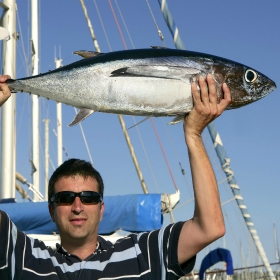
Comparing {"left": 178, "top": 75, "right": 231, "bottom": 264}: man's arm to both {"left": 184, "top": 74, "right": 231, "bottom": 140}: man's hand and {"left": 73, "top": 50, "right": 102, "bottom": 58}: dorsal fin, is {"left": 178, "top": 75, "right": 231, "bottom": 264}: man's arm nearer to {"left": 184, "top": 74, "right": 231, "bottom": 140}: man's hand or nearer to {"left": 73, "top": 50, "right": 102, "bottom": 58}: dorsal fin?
{"left": 184, "top": 74, "right": 231, "bottom": 140}: man's hand

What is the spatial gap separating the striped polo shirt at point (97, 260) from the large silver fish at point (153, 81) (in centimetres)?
92

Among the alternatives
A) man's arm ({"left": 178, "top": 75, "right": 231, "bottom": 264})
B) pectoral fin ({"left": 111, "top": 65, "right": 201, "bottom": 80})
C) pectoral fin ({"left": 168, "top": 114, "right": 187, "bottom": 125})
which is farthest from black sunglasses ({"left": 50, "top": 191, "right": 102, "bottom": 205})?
pectoral fin ({"left": 111, "top": 65, "right": 201, "bottom": 80})

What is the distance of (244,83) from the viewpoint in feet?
10.1

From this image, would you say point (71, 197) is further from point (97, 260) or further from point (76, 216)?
Answer: point (97, 260)

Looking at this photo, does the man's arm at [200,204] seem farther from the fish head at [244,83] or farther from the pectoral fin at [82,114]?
the pectoral fin at [82,114]

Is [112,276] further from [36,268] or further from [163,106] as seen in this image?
[163,106]

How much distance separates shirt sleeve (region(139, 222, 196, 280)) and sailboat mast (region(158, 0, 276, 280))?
148 inches

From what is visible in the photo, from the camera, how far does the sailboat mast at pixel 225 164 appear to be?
26.8ft

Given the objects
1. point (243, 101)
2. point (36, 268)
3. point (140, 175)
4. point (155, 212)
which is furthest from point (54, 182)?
point (140, 175)

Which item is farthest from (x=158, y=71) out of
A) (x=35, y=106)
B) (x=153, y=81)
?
(x=35, y=106)

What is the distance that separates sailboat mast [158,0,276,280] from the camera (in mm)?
8156

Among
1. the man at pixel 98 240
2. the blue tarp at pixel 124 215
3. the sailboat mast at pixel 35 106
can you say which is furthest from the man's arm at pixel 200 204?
the sailboat mast at pixel 35 106

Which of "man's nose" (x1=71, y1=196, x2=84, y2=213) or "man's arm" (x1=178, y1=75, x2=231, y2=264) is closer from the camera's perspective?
"man's arm" (x1=178, y1=75, x2=231, y2=264)

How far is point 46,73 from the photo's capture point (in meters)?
3.29
